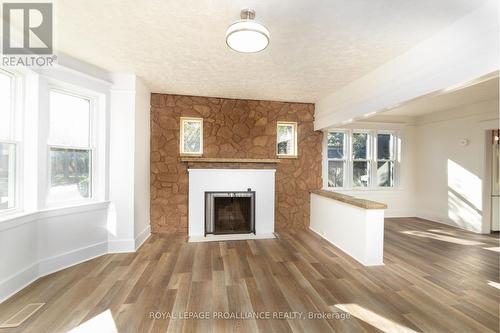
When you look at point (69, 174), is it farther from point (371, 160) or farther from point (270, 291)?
point (371, 160)

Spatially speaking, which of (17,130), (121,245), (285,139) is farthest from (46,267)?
(285,139)

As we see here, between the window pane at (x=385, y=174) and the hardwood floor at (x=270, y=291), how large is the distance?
2250 millimetres

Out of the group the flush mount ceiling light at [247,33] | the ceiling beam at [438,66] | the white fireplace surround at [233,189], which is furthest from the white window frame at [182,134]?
the ceiling beam at [438,66]

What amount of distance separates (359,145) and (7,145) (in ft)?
20.4

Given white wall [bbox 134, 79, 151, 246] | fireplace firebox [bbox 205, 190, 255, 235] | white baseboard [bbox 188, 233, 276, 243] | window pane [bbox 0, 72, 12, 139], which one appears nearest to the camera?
window pane [bbox 0, 72, 12, 139]

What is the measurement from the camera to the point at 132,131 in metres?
3.38

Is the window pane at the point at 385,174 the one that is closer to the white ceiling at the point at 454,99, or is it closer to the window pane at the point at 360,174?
the window pane at the point at 360,174

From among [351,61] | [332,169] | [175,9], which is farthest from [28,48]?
[332,169]

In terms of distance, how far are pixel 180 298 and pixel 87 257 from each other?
1788 millimetres

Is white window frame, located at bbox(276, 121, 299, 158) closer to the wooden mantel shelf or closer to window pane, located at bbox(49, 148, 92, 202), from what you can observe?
the wooden mantel shelf

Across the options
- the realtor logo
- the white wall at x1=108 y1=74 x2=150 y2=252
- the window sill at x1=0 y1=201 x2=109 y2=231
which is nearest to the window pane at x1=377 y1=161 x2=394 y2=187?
the white wall at x1=108 y1=74 x2=150 y2=252

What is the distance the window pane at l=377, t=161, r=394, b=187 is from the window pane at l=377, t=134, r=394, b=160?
18 cm

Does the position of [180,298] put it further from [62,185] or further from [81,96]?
[81,96]

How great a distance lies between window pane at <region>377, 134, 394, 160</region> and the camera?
5.63m
